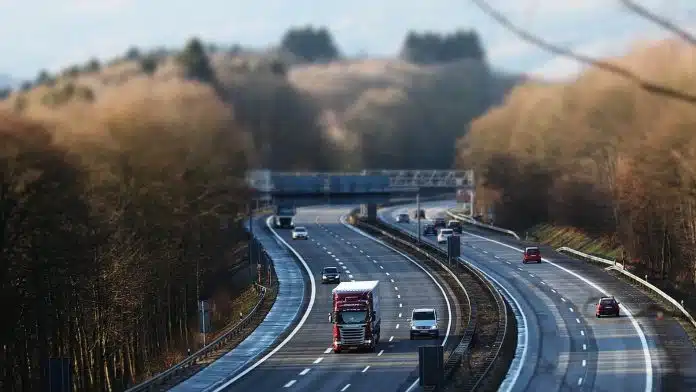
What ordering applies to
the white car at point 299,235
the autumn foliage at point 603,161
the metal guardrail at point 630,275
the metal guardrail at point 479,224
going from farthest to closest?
the white car at point 299,235 → the metal guardrail at point 479,224 → the metal guardrail at point 630,275 → the autumn foliage at point 603,161

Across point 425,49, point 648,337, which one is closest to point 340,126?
point 648,337

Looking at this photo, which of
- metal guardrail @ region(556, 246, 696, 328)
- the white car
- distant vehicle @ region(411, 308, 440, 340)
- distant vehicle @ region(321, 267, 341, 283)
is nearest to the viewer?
distant vehicle @ region(411, 308, 440, 340)

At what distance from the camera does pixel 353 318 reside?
172ft

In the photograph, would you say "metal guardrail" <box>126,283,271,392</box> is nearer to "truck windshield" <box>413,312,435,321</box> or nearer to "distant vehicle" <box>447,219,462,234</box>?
"truck windshield" <box>413,312,435,321</box>

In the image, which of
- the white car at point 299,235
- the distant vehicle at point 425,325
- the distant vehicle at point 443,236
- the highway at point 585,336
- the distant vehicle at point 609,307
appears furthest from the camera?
the white car at point 299,235

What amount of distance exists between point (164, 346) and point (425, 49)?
90.8 m

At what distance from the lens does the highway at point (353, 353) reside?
142 feet

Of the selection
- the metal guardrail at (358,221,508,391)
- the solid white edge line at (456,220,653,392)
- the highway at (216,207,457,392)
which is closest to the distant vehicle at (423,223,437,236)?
the highway at (216,207,457,392)

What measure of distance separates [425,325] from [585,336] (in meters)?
8.29

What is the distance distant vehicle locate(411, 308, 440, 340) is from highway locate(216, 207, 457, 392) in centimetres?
63

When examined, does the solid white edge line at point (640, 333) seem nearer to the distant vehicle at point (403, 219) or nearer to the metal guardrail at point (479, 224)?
the metal guardrail at point (479, 224)

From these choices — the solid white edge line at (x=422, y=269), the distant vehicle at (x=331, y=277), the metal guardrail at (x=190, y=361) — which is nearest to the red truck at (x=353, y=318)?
the solid white edge line at (x=422, y=269)

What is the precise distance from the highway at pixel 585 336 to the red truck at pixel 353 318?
7613 millimetres

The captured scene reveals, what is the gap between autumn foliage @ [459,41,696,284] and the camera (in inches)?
1473
